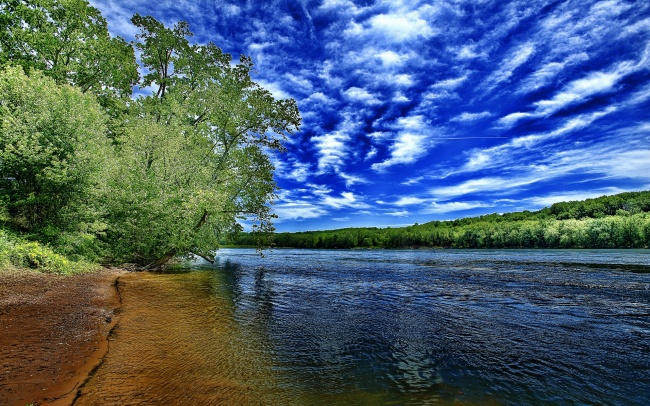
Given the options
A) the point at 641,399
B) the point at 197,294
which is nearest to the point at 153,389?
the point at 641,399

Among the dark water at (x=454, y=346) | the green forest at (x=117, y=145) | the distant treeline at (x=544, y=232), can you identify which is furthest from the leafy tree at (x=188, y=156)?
the distant treeline at (x=544, y=232)

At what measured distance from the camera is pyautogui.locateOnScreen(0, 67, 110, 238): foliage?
16812mm

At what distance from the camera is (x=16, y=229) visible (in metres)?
17.9

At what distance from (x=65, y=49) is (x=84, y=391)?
35.0 meters

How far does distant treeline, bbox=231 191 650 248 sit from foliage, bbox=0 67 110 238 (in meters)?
36.1

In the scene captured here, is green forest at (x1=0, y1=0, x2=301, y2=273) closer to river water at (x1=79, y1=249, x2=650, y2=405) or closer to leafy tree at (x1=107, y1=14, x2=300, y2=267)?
leafy tree at (x1=107, y1=14, x2=300, y2=267)

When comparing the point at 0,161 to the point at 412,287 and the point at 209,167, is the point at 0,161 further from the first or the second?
the point at 412,287

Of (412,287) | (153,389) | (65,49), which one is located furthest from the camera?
(65,49)

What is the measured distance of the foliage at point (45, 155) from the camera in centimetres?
1681

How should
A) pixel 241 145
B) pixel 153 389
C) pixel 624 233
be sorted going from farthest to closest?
pixel 624 233 → pixel 241 145 → pixel 153 389

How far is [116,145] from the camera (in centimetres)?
2908

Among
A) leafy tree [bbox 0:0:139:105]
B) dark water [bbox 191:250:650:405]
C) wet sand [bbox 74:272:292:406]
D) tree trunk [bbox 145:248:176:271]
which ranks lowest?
dark water [bbox 191:250:650:405]

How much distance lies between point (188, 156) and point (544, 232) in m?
118

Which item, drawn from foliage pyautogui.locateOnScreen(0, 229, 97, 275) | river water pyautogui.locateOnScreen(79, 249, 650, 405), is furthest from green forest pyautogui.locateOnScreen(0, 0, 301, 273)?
river water pyautogui.locateOnScreen(79, 249, 650, 405)
